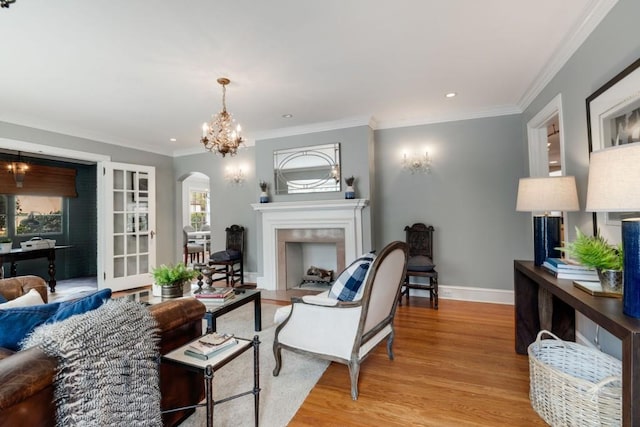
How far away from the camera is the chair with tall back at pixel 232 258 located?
16.1ft

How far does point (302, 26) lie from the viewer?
7.13 feet

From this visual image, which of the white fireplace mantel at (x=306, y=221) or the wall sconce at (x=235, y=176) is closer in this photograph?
the white fireplace mantel at (x=306, y=221)

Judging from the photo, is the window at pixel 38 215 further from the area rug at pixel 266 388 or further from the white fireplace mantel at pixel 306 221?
the area rug at pixel 266 388

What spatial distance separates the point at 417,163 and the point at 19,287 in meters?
4.42

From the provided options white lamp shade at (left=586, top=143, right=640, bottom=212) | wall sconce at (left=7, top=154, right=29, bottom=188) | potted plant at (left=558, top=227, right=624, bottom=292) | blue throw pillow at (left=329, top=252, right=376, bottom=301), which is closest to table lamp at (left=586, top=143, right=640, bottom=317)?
white lamp shade at (left=586, top=143, right=640, bottom=212)

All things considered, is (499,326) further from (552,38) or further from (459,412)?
(552,38)

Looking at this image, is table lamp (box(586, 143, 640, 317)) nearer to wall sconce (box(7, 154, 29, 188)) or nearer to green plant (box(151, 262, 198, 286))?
green plant (box(151, 262, 198, 286))

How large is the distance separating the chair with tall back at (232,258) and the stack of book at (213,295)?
2.12m

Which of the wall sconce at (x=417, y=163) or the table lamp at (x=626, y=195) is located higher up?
the wall sconce at (x=417, y=163)

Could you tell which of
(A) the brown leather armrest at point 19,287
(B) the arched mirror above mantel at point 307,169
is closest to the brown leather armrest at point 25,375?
(A) the brown leather armrest at point 19,287

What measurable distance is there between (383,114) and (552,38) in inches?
78.8

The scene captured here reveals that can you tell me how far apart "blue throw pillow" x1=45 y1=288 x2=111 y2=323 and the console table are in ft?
7.30

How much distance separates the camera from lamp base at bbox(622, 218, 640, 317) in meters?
1.18

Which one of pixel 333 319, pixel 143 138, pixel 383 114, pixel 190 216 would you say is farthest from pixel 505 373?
pixel 190 216
